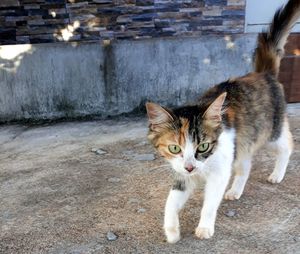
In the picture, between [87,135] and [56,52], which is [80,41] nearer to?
[56,52]

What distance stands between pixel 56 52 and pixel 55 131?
102cm

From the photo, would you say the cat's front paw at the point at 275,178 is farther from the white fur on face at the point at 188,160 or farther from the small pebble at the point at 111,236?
the small pebble at the point at 111,236

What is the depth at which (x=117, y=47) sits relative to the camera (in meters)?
5.17

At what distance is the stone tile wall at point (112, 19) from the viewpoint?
17.9ft

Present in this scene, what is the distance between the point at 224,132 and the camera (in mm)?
2676

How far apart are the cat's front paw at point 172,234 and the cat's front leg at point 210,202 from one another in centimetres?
14

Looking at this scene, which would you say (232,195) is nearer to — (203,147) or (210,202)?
(210,202)

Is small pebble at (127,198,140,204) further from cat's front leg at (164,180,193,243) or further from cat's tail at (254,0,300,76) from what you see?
cat's tail at (254,0,300,76)

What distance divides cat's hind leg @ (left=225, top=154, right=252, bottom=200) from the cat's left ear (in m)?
0.74

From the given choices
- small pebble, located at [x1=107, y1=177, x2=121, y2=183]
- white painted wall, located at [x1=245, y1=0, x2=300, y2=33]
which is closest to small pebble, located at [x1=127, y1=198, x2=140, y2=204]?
small pebble, located at [x1=107, y1=177, x2=121, y2=183]

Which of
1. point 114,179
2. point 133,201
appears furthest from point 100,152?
point 133,201

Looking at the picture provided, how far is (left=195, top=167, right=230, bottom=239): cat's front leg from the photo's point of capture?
102 inches

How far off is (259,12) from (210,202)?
156 inches

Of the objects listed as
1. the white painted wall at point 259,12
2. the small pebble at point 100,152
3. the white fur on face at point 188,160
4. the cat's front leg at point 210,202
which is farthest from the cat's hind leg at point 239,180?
the white painted wall at point 259,12
